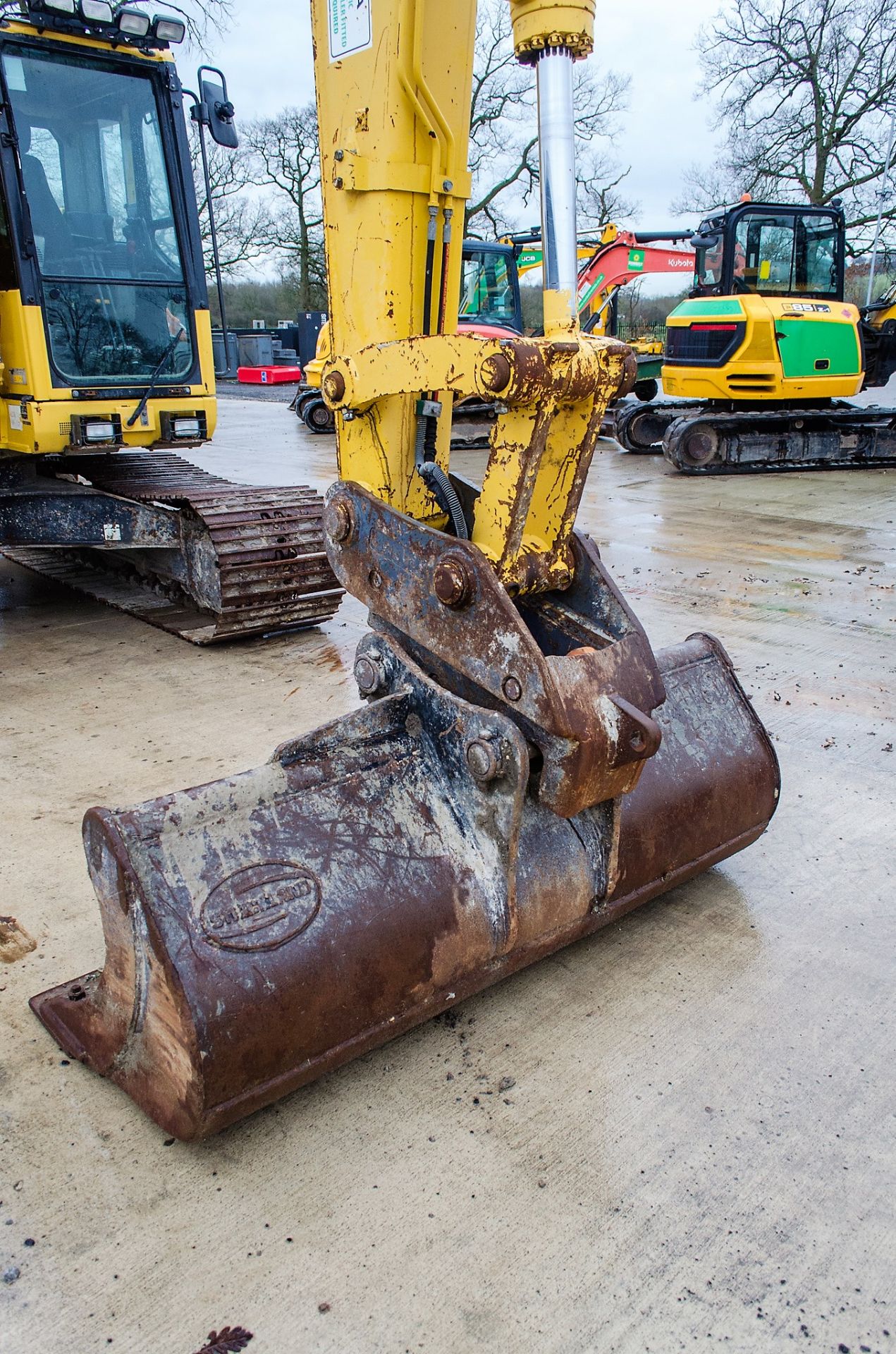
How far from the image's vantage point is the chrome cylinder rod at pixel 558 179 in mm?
2242

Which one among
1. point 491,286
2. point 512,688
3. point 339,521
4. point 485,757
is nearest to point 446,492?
point 339,521

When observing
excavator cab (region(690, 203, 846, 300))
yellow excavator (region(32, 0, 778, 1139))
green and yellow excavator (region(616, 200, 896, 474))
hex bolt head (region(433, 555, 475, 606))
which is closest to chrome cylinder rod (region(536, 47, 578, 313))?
yellow excavator (region(32, 0, 778, 1139))

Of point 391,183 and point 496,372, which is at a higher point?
point 391,183

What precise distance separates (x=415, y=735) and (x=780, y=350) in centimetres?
952

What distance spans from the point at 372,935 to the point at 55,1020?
0.81 meters

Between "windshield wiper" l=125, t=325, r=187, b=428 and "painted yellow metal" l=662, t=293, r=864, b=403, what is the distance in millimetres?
6974

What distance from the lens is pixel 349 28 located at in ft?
8.25

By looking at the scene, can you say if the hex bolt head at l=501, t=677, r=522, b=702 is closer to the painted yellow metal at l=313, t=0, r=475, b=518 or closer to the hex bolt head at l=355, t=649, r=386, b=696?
the hex bolt head at l=355, t=649, r=386, b=696

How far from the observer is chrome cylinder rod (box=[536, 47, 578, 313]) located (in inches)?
88.3

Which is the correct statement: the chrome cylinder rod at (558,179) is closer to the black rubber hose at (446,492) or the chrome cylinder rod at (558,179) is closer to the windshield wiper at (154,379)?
the black rubber hose at (446,492)

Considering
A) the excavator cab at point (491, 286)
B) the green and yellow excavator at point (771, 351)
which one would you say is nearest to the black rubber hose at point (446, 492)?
the green and yellow excavator at point (771, 351)

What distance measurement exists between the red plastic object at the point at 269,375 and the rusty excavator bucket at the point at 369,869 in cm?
2330

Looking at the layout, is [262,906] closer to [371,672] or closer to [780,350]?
[371,672]

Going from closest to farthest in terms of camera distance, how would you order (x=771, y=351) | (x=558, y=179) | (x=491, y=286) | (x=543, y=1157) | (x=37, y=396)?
(x=543, y=1157) → (x=558, y=179) → (x=37, y=396) → (x=771, y=351) → (x=491, y=286)
